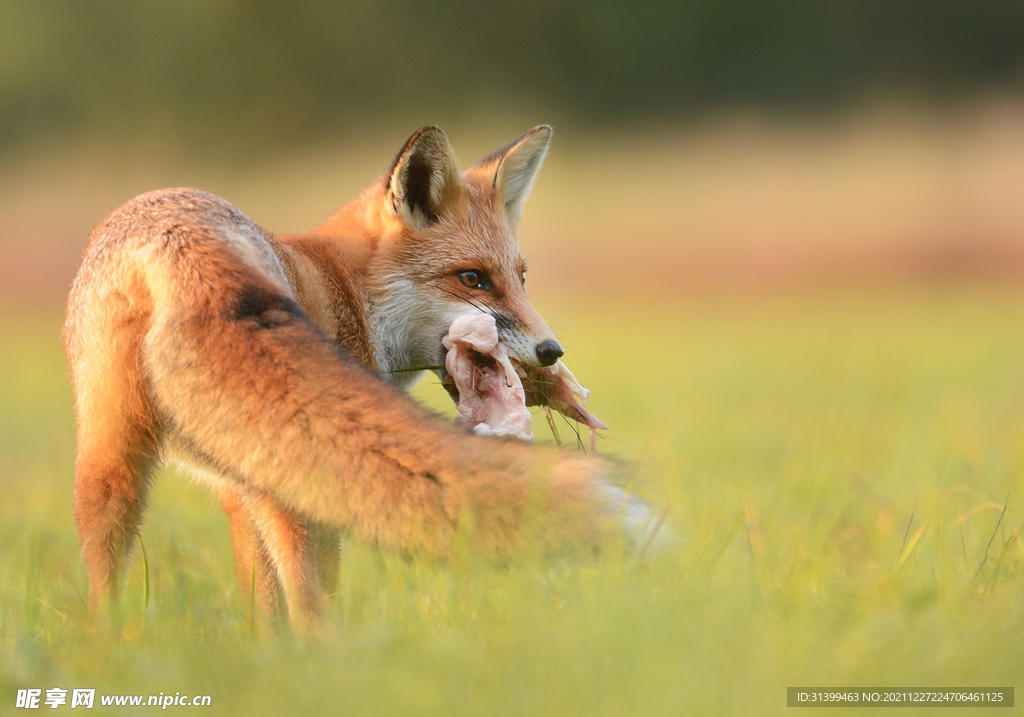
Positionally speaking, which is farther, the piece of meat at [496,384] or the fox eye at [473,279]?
the fox eye at [473,279]

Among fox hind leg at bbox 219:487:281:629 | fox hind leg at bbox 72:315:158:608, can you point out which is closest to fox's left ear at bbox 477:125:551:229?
fox hind leg at bbox 219:487:281:629

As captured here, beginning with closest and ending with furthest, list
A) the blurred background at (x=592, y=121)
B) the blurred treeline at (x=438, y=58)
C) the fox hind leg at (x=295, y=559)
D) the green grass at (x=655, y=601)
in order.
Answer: the green grass at (x=655, y=601) < the fox hind leg at (x=295, y=559) < the blurred background at (x=592, y=121) < the blurred treeline at (x=438, y=58)

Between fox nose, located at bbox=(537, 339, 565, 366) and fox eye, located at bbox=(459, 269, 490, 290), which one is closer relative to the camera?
fox nose, located at bbox=(537, 339, 565, 366)

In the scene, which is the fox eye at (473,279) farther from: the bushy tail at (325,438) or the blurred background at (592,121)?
the blurred background at (592,121)

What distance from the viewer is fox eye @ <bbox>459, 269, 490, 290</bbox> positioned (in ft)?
11.9

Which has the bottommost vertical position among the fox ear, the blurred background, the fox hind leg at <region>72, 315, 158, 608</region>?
the fox hind leg at <region>72, 315, 158, 608</region>

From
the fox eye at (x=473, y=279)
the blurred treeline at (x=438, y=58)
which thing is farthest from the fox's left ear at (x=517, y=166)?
the blurred treeline at (x=438, y=58)

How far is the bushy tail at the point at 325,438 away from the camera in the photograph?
2174 millimetres

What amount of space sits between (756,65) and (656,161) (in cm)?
618

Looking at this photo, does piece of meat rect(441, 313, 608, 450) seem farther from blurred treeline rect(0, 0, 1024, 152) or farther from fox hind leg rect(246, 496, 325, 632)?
blurred treeline rect(0, 0, 1024, 152)

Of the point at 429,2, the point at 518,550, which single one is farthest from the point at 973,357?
the point at 429,2

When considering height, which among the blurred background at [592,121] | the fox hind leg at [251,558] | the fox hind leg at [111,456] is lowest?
the fox hind leg at [251,558]

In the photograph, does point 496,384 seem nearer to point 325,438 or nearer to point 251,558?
point 325,438

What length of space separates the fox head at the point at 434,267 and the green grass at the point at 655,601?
76cm
